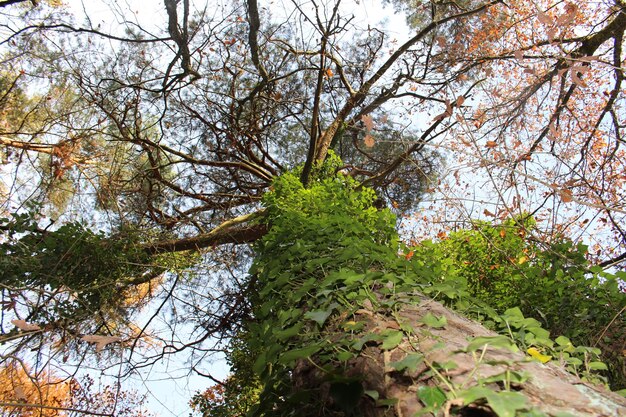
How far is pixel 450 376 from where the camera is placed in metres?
0.98

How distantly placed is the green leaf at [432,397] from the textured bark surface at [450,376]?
0.8 inches

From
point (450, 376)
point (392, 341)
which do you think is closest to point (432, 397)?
point (450, 376)

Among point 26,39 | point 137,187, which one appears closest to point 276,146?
point 137,187

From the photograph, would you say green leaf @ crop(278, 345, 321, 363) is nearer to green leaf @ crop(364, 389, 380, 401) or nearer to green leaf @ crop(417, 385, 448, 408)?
green leaf @ crop(364, 389, 380, 401)

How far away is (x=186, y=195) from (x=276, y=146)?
1.40 m

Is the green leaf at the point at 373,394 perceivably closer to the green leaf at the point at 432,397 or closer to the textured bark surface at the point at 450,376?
the textured bark surface at the point at 450,376

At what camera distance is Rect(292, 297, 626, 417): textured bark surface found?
33.7 inches

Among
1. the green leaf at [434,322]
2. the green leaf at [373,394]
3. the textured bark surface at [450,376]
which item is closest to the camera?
the textured bark surface at [450,376]

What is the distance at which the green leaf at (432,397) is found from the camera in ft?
2.81

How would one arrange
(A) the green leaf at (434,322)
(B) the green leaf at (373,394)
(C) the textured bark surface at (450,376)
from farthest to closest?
1. (A) the green leaf at (434,322)
2. (B) the green leaf at (373,394)
3. (C) the textured bark surface at (450,376)

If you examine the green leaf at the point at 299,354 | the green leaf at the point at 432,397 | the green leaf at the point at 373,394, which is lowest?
the green leaf at the point at 432,397

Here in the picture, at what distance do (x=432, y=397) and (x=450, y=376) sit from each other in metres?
0.13

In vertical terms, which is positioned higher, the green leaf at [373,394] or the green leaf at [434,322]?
the green leaf at [434,322]

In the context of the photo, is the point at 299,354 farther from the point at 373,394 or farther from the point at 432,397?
the point at 432,397
